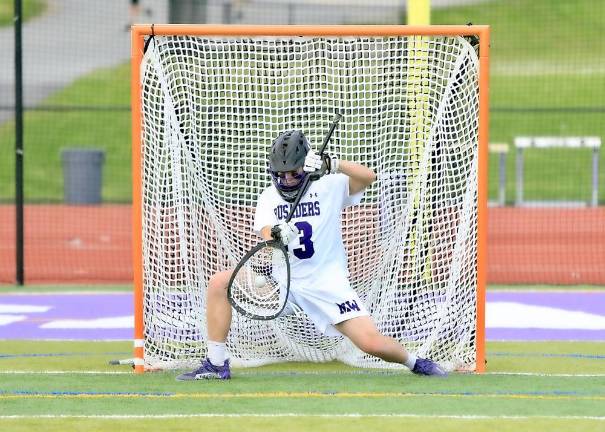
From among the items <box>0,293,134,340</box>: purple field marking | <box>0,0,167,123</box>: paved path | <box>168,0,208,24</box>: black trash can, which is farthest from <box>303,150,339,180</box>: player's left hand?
<box>0,0,167,123</box>: paved path

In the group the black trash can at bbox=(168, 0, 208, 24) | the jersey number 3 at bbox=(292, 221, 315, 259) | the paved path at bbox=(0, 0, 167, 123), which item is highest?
the paved path at bbox=(0, 0, 167, 123)

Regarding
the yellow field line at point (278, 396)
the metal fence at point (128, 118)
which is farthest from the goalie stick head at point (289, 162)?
the metal fence at point (128, 118)

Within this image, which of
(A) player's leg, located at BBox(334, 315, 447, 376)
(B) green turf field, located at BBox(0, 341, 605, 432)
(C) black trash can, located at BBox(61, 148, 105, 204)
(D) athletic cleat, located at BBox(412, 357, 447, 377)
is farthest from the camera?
(C) black trash can, located at BBox(61, 148, 105, 204)

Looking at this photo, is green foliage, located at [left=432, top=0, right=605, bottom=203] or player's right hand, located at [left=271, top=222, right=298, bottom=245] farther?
green foliage, located at [left=432, top=0, right=605, bottom=203]

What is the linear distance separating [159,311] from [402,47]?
223 centimetres

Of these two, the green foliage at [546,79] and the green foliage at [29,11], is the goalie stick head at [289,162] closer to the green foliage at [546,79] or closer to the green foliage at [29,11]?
the green foliage at [546,79]

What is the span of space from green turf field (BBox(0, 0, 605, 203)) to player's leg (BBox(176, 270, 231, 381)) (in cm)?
1520

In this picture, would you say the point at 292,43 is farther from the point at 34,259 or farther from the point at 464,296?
the point at 34,259

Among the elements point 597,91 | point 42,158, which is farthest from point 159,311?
point 597,91

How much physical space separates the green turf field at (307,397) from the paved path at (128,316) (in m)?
1.11

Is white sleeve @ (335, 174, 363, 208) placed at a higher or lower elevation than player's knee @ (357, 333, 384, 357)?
higher

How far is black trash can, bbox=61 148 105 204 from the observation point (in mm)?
23641

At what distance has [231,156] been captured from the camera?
9.38m

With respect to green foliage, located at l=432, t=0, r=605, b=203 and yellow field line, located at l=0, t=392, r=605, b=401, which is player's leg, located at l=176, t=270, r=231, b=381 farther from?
green foliage, located at l=432, t=0, r=605, b=203
